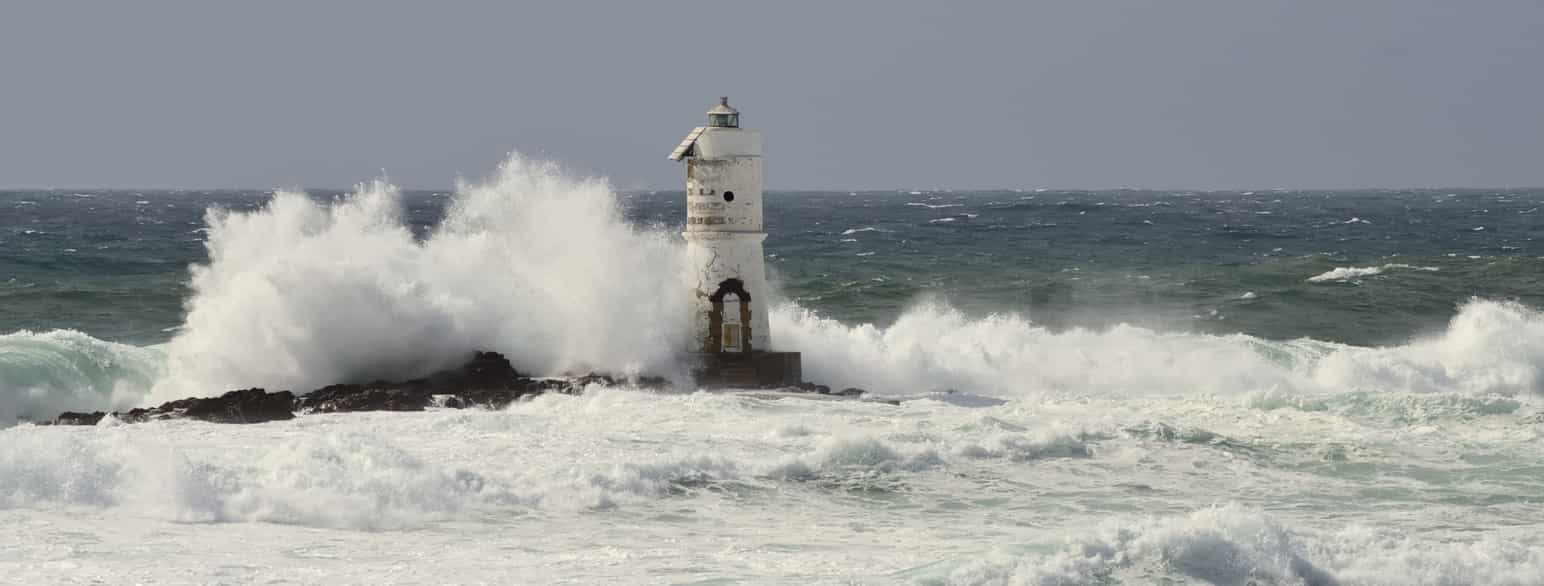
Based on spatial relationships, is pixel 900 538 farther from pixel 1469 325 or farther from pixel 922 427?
pixel 1469 325

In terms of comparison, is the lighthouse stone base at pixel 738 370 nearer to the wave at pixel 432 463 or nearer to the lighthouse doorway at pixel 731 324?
the lighthouse doorway at pixel 731 324

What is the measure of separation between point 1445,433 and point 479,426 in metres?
8.40

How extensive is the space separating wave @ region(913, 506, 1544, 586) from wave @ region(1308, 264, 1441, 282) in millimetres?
29418

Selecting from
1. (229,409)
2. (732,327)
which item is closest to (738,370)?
(732,327)

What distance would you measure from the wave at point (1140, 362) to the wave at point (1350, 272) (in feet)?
52.7

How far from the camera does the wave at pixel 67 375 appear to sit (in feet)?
58.0

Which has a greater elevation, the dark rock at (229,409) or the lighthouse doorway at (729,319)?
the lighthouse doorway at (729,319)

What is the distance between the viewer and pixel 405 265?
20.1 meters

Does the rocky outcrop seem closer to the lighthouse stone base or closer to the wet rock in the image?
the wet rock

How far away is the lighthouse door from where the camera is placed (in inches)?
739

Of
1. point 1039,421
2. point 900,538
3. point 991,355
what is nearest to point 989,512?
point 900,538

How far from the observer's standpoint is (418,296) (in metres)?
19.4

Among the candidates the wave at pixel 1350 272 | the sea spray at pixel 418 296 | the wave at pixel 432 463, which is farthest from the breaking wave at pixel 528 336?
the wave at pixel 1350 272

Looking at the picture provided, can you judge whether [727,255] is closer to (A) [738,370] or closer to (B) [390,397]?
(A) [738,370]
